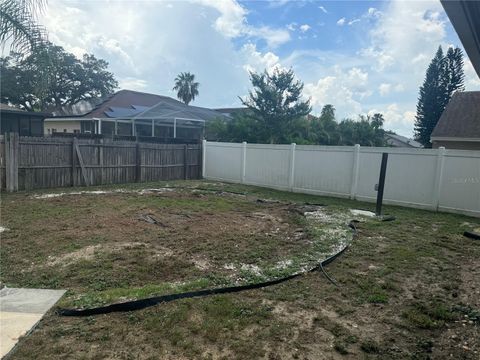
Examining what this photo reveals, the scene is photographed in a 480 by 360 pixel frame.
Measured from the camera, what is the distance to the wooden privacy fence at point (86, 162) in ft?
→ 30.6

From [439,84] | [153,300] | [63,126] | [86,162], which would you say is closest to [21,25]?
[153,300]

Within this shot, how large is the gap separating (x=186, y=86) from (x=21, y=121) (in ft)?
81.2

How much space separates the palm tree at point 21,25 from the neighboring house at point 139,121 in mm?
15187

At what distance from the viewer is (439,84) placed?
26.4 meters

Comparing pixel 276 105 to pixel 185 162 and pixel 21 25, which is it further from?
pixel 21 25

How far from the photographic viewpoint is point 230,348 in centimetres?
252

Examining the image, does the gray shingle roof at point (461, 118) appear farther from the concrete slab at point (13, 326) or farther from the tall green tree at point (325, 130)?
the concrete slab at point (13, 326)

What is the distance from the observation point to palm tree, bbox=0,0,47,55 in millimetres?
5027

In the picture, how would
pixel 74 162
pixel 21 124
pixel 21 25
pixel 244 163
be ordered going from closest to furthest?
pixel 21 25, pixel 74 162, pixel 244 163, pixel 21 124

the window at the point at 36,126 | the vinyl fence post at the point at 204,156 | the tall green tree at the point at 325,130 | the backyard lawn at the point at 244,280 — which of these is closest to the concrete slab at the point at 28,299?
the backyard lawn at the point at 244,280

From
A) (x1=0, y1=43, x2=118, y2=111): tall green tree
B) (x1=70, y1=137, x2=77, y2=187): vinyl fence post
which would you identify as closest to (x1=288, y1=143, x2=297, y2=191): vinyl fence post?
(x1=70, y1=137, x2=77, y2=187): vinyl fence post

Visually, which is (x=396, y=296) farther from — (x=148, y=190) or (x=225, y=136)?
(x=225, y=136)

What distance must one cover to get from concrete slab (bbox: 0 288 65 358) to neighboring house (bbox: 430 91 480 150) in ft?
57.2

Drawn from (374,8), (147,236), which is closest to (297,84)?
(374,8)
